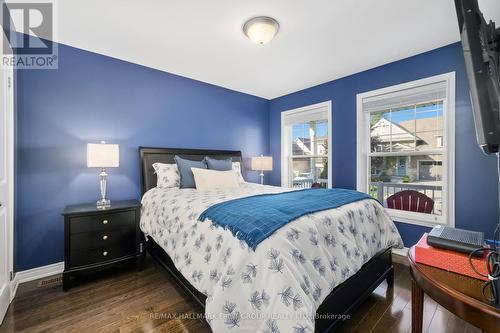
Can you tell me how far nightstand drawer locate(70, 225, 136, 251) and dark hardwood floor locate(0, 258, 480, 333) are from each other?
365 mm

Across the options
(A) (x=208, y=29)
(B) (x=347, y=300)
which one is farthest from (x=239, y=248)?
(A) (x=208, y=29)

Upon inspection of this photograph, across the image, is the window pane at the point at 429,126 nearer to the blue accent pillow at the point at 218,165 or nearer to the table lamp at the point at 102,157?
the blue accent pillow at the point at 218,165

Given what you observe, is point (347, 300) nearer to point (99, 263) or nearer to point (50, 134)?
point (99, 263)

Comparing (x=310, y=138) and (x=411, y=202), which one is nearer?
(x=411, y=202)

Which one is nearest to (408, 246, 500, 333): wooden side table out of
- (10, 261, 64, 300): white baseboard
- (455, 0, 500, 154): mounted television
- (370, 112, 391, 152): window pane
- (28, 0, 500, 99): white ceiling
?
(455, 0, 500, 154): mounted television

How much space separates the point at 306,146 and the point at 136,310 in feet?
11.2

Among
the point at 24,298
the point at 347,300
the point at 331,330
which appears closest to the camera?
the point at 331,330

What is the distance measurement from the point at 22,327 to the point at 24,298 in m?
0.48

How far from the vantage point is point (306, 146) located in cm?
417

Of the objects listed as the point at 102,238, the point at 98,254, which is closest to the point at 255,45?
the point at 102,238

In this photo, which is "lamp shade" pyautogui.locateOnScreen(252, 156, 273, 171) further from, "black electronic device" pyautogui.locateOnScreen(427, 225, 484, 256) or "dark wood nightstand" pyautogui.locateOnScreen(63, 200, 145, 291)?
"black electronic device" pyautogui.locateOnScreen(427, 225, 484, 256)

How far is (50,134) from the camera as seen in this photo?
94.3 inches

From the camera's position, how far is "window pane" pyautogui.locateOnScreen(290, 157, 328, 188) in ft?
12.7

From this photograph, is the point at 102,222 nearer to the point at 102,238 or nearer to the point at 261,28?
the point at 102,238
